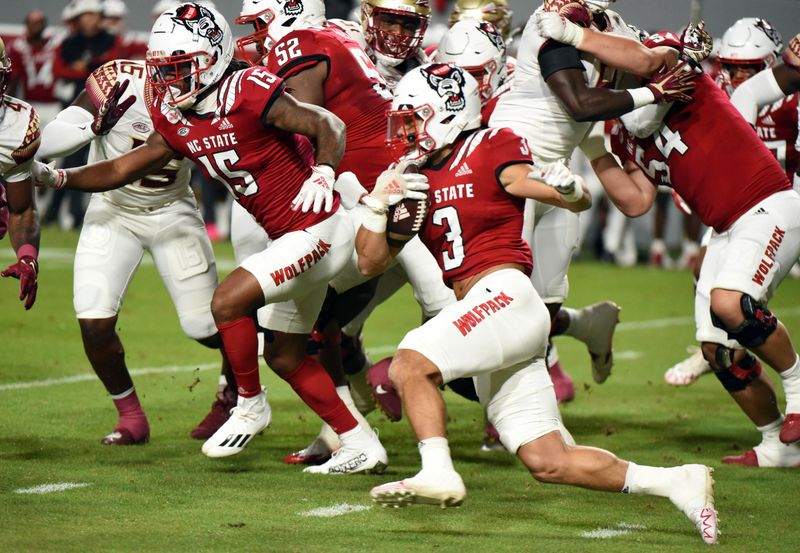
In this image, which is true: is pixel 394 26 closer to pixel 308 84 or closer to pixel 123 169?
pixel 308 84

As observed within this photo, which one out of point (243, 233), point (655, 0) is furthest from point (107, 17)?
point (243, 233)

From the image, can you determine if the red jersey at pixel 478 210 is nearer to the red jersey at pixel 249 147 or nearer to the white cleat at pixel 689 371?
the red jersey at pixel 249 147

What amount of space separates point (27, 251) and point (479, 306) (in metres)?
2.27

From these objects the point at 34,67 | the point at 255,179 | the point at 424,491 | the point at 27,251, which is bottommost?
the point at 34,67

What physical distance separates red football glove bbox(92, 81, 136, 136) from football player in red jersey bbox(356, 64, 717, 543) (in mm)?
1557

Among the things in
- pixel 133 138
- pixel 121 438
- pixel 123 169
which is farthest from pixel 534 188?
pixel 121 438

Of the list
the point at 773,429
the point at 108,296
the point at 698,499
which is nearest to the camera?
the point at 698,499

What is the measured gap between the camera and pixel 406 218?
469cm

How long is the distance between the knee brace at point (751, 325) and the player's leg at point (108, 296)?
8.90 ft

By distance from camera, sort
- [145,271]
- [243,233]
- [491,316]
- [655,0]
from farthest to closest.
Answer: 1. [655,0]
2. [145,271]
3. [243,233]
4. [491,316]

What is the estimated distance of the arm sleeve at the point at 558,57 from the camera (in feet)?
18.8

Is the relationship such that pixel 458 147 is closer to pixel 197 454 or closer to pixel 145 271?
pixel 197 454

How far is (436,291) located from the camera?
237 inches

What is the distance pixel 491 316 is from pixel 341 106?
1982 mm
